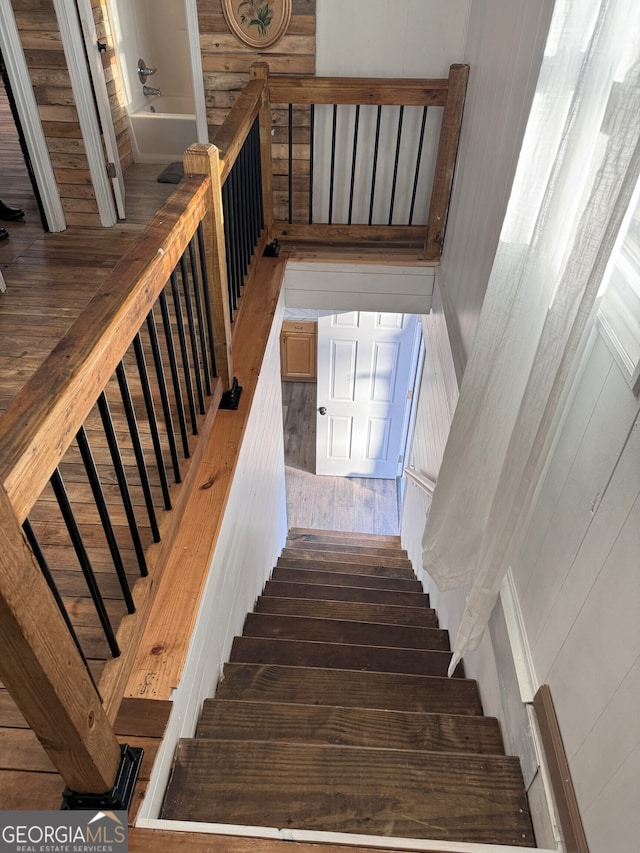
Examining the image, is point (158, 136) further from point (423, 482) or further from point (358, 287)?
point (423, 482)

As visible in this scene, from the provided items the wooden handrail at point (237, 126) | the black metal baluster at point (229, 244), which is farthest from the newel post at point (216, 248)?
the black metal baluster at point (229, 244)

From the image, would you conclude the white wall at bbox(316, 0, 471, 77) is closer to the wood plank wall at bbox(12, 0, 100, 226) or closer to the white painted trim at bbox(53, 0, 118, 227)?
the white painted trim at bbox(53, 0, 118, 227)

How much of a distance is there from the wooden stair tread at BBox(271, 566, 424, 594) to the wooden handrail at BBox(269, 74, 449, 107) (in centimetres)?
255

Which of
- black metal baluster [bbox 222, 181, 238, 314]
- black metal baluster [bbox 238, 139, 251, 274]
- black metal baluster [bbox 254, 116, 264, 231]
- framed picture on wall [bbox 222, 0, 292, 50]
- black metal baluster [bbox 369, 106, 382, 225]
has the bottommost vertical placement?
black metal baluster [bbox 222, 181, 238, 314]

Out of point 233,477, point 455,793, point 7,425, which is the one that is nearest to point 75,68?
point 233,477

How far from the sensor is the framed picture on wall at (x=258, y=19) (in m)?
3.12

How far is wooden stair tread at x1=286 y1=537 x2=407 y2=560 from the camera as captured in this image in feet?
15.1

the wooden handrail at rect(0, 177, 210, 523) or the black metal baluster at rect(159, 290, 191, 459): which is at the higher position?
the black metal baluster at rect(159, 290, 191, 459)

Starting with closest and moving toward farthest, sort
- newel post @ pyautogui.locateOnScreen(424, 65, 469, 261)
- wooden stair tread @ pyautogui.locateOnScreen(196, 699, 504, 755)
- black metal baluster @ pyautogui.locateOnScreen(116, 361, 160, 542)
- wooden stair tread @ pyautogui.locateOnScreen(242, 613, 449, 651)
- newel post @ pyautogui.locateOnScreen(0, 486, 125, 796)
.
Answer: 1. newel post @ pyautogui.locateOnScreen(0, 486, 125, 796)
2. black metal baluster @ pyautogui.locateOnScreen(116, 361, 160, 542)
3. wooden stair tread @ pyautogui.locateOnScreen(196, 699, 504, 755)
4. wooden stair tread @ pyautogui.locateOnScreen(242, 613, 449, 651)
5. newel post @ pyautogui.locateOnScreen(424, 65, 469, 261)

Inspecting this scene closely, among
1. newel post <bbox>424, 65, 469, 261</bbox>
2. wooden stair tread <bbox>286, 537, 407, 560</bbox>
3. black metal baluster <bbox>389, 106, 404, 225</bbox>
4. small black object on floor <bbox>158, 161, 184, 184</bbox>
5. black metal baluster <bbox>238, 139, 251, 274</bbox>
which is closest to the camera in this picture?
black metal baluster <bbox>238, 139, 251, 274</bbox>

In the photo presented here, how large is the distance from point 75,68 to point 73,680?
3257mm

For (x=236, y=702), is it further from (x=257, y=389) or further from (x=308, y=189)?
(x=308, y=189)

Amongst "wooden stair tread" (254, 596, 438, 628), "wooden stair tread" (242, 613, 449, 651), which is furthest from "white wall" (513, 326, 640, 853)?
"wooden stair tread" (254, 596, 438, 628)

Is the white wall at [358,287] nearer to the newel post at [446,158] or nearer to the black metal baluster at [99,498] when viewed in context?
the newel post at [446,158]
